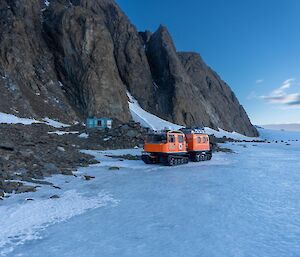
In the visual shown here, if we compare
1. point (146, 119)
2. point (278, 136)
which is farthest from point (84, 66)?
point (278, 136)

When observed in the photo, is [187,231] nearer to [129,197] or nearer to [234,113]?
[129,197]

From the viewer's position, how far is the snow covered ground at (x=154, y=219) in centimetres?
696

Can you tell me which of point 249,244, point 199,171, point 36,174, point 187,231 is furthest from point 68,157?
point 249,244

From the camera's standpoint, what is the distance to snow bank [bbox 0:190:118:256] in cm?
758

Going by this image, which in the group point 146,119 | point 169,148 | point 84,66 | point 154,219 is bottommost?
point 154,219

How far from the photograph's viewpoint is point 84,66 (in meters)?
59.1

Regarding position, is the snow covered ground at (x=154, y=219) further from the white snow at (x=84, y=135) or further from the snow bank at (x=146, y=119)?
the snow bank at (x=146, y=119)

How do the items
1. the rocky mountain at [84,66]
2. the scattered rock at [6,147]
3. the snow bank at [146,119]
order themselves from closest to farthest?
the scattered rock at [6,147] → the rocky mountain at [84,66] → the snow bank at [146,119]

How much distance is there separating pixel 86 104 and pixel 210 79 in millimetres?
64087

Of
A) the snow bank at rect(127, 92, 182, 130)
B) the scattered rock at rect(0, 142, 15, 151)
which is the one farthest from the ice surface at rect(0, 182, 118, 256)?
the snow bank at rect(127, 92, 182, 130)

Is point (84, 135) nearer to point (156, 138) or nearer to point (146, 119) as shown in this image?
point (156, 138)

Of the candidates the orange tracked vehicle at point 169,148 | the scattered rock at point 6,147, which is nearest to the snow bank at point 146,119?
the orange tracked vehicle at point 169,148

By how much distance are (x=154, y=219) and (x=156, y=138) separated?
13.3m

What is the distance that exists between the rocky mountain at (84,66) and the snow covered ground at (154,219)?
33210mm
